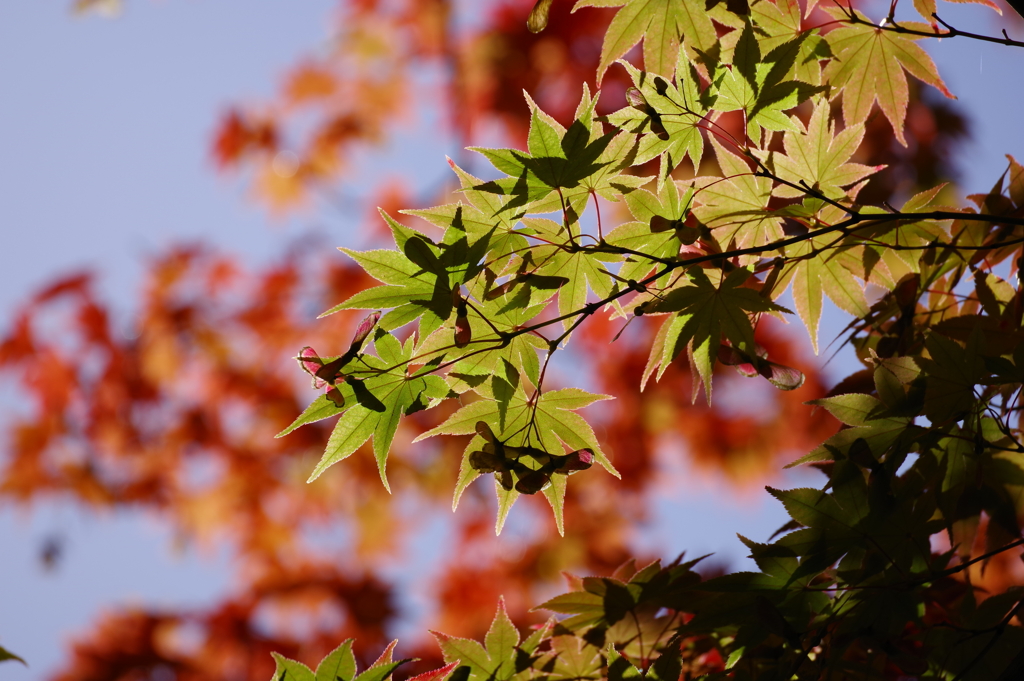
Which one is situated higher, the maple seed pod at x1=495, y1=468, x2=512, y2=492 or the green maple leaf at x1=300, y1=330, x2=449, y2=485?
the green maple leaf at x1=300, y1=330, x2=449, y2=485

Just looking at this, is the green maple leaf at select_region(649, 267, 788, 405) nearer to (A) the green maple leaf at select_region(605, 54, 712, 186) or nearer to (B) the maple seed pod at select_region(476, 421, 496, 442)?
(A) the green maple leaf at select_region(605, 54, 712, 186)

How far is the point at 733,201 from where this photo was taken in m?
1.12

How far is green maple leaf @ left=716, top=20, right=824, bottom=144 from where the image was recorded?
97cm

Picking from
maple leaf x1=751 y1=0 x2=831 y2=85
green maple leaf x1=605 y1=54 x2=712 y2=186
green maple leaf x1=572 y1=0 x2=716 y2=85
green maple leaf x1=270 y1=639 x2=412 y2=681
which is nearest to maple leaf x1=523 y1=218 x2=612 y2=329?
green maple leaf x1=605 y1=54 x2=712 y2=186

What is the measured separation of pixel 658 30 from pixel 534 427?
0.62 metres

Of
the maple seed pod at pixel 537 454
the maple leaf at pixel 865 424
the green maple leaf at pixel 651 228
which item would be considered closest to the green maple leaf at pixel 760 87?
the green maple leaf at pixel 651 228

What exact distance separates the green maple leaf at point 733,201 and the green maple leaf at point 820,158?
4 cm

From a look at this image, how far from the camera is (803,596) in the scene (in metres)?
1.00

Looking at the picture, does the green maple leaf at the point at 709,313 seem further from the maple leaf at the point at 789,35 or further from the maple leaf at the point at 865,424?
the maple leaf at the point at 789,35

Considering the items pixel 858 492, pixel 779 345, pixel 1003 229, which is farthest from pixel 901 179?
pixel 858 492

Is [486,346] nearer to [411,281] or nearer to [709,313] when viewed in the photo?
[411,281]

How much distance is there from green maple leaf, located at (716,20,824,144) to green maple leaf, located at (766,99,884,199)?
0.06m

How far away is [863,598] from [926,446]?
0.23 m

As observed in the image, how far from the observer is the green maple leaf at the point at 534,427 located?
1012 mm
